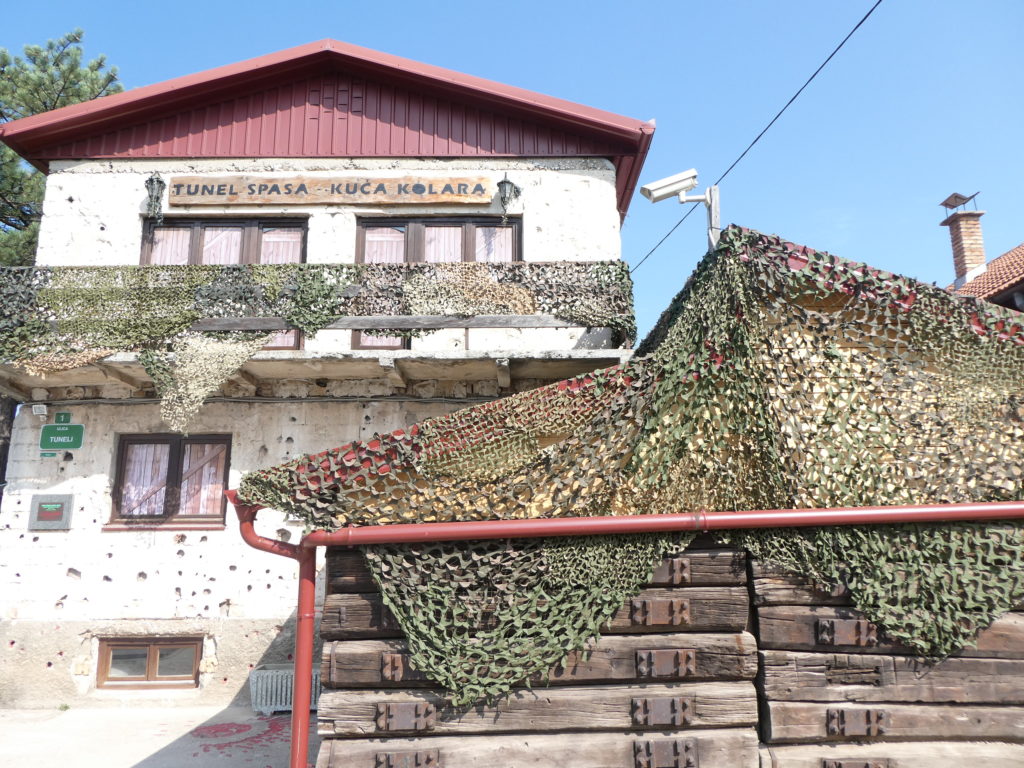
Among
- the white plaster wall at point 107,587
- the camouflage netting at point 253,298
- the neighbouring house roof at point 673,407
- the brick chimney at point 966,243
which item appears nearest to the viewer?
the neighbouring house roof at point 673,407

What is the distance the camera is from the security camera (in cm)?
903

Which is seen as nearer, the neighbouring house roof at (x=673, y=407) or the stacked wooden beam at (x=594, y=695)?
the stacked wooden beam at (x=594, y=695)

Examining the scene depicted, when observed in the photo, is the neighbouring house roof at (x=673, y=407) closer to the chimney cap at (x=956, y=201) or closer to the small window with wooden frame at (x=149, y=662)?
the small window with wooden frame at (x=149, y=662)

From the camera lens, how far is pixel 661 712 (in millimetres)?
3760

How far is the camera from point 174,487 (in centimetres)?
912

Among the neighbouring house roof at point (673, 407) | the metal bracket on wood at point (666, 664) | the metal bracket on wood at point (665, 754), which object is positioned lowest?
the metal bracket on wood at point (665, 754)

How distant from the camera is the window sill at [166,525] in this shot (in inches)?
348

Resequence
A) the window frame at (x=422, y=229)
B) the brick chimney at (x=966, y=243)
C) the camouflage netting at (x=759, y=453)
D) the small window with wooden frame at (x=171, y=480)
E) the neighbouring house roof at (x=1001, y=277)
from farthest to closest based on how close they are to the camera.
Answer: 1. the brick chimney at (x=966, y=243)
2. the neighbouring house roof at (x=1001, y=277)
3. the window frame at (x=422, y=229)
4. the small window with wooden frame at (x=171, y=480)
5. the camouflage netting at (x=759, y=453)

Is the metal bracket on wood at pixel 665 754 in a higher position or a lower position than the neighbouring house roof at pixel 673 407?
lower

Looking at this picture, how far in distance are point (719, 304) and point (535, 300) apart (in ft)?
16.5

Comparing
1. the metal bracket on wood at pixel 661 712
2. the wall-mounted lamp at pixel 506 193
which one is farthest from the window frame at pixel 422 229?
the metal bracket on wood at pixel 661 712

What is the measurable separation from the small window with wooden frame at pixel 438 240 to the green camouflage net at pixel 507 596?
6.88 metres

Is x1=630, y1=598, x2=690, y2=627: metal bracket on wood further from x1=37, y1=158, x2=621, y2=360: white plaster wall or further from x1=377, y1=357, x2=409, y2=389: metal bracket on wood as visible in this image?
x1=37, y1=158, x2=621, y2=360: white plaster wall

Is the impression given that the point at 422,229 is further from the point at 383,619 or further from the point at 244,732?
the point at 383,619
